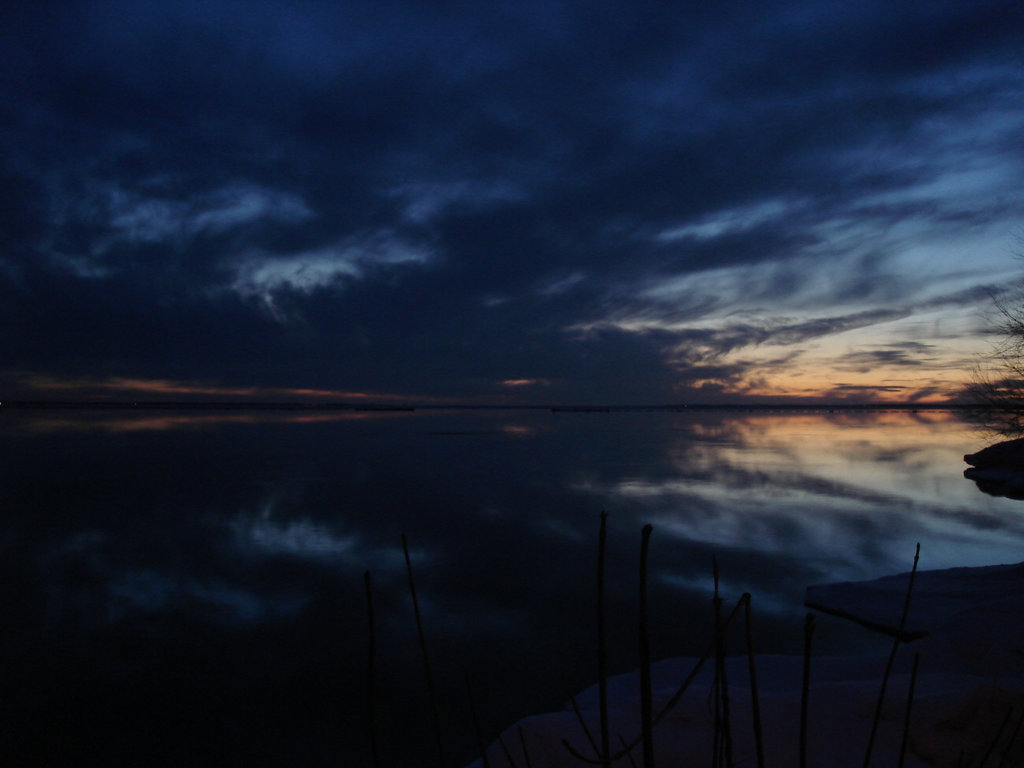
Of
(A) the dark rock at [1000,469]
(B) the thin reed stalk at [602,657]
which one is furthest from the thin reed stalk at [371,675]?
(A) the dark rock at [1000,469]

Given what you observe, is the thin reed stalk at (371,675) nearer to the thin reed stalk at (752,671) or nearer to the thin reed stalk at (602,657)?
the thin reed stalk at (602,657)

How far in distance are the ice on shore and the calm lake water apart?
130 centimetres

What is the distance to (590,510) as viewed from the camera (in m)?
16.0

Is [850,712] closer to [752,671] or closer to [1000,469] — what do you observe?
[752,671]

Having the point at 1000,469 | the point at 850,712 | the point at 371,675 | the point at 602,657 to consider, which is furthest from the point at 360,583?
the point at 1000,469

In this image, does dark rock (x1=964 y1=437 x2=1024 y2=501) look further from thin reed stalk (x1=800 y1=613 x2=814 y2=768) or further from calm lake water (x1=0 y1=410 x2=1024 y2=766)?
thin reed stalk (x1=800 y1=613 x2=814 y2=768)

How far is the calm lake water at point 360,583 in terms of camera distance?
5.99m

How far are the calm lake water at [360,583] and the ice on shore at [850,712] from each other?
1.30 m

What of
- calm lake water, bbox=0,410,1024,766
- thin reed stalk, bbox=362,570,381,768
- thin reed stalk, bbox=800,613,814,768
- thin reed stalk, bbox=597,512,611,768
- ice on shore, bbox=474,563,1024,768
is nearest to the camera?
thin reed stalk, bbox=597,512,611,768

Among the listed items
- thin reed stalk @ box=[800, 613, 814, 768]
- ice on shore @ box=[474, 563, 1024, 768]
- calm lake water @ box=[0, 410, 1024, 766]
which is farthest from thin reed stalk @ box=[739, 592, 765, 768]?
calm lake water @ box=[0, 410, 1024, 766]

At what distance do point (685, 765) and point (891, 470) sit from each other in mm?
25543

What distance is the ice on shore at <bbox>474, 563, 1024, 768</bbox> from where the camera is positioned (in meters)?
3.81

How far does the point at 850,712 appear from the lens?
419 centimetres

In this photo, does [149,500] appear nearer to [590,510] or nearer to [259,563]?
[259,563]
